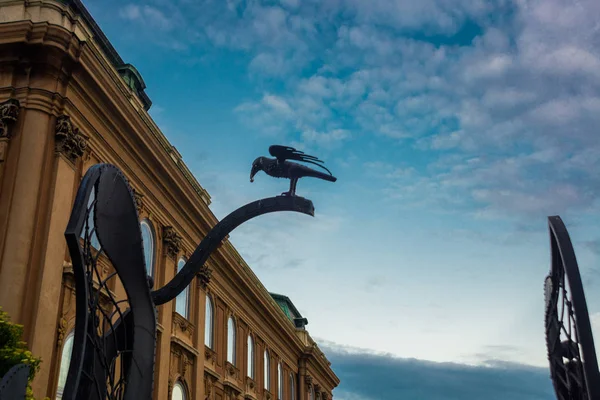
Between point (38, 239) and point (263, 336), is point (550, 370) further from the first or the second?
point (263, 336)

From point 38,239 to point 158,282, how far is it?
712 centimetres

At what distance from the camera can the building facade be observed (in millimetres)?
17203

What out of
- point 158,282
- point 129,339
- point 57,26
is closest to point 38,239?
point 57,26

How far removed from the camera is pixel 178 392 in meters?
25.7

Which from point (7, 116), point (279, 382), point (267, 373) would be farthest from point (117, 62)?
point (279, 382)

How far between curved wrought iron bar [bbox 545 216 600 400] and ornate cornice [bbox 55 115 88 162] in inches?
489

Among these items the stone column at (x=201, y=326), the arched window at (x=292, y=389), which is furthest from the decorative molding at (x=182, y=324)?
the arched window at (x=292, y=389)

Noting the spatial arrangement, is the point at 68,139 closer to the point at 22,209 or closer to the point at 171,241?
the point at 22,209

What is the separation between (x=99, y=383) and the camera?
797 centimetres

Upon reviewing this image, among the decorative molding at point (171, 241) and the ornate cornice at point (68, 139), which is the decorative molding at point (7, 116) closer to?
the ornate cornice at point (68, 139)

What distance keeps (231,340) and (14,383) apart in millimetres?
25932

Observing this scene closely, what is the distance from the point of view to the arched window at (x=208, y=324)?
29544mm

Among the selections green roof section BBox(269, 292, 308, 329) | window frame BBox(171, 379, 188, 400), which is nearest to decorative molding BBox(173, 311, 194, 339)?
window frame BBox(171, 379, 188, 400)

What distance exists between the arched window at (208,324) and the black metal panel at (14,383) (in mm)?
21601
